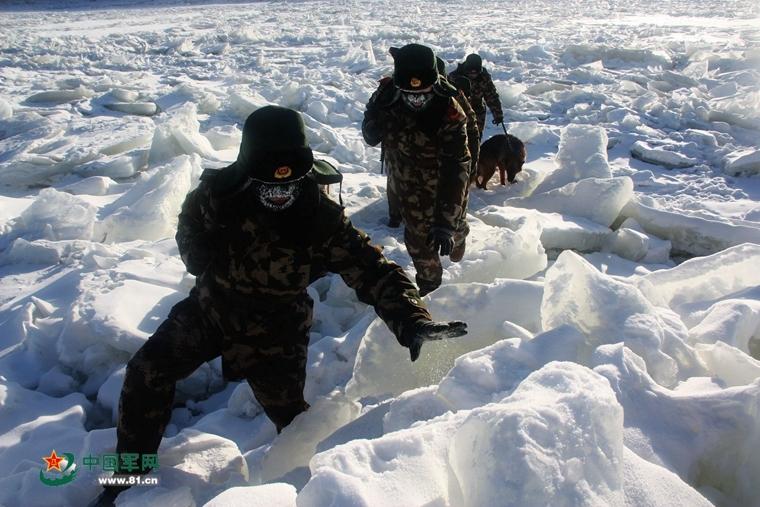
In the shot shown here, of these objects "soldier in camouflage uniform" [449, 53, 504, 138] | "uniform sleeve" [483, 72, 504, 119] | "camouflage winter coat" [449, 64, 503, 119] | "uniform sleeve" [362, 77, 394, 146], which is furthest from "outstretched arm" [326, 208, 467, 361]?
"uniform sleeve" [483, 72, 504, 119]

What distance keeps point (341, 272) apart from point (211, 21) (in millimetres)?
19734

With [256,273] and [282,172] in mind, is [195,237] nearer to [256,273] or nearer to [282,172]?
[256,273]

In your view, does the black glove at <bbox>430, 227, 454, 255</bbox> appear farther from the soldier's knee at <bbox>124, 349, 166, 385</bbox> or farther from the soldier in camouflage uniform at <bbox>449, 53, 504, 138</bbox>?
the soldier in camouflage uniform at <bbox>449, 53, 504, 138</bbox>

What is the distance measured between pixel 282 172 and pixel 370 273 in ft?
1.58

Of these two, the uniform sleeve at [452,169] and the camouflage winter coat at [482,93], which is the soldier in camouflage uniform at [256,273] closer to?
the uniform sleeve at [452,169]

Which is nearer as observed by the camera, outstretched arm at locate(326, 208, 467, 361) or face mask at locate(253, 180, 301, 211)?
face mask at locate(253, 180, 301, 211)

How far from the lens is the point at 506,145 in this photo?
5.27 m

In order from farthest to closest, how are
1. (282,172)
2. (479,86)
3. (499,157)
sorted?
(479,86) → (499,157) → (282,172)

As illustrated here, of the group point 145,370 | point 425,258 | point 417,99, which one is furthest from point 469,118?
point 145,370

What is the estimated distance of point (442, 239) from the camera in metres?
3.12

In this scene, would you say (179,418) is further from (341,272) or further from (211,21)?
(211,21)

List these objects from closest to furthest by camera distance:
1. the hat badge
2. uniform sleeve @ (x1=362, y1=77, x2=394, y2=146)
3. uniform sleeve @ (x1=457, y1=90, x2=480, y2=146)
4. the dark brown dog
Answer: the hat badge → uniform sleeve @ (x1=362, y1=77, x2=394, y2=146) → uniform sleeve @ (x1=457, y1=90, x2=480, y2=146) → the dark brown dog

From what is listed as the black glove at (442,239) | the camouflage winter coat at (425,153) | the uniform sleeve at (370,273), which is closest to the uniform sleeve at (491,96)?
the camouflage winter coat at (425,153)

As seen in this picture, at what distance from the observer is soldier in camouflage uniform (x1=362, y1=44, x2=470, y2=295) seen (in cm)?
311
